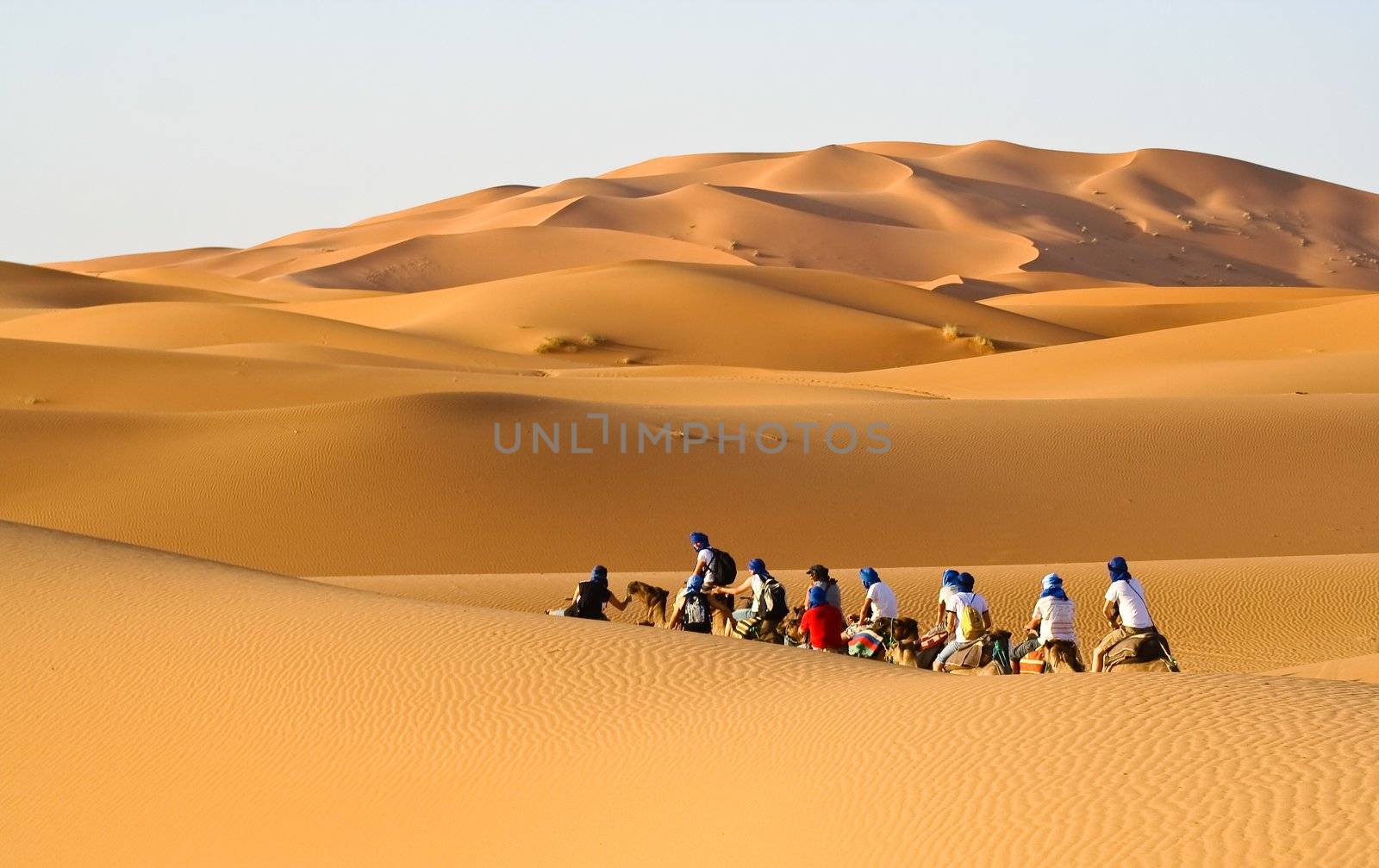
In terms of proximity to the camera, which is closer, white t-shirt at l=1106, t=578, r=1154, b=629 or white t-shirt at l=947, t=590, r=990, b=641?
white t-shirt at l=1106, t=578, r=1154, b=629

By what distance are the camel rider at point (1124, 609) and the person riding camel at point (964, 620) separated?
2.63 ft

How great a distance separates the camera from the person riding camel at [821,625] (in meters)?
10.5

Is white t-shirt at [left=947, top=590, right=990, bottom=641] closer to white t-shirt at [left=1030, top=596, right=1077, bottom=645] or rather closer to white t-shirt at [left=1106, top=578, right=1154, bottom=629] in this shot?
white t-shirt at [left=1030, top=596, right=1077, bottom=645]

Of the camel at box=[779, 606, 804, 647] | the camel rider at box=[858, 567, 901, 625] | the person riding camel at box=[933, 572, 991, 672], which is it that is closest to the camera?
the person riding camel at box=[933, 572, 991, 672]

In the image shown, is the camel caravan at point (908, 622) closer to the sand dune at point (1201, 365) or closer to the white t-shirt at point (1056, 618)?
the white t-shirt at point (1056, 618)

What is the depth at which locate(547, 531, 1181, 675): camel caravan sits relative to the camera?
9.33 meters

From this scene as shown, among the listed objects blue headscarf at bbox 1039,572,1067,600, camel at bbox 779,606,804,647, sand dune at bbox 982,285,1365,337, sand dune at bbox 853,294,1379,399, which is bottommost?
camel at bbox 779,606,804,647

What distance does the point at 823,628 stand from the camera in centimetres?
1052

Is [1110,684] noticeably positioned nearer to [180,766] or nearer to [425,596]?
[180,766]

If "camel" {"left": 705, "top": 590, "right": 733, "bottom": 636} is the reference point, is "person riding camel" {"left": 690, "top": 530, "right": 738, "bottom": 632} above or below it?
above

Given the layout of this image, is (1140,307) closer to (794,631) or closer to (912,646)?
(794,631)

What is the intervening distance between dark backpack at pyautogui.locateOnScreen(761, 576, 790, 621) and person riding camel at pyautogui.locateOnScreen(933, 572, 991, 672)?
1155mm

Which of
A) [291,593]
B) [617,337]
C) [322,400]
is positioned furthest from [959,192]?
[291,593]

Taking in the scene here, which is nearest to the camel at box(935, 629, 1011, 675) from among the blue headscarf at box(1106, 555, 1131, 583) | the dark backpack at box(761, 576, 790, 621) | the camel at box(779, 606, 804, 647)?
the blue headscarf at box(1106, 555, 1131, 583)
